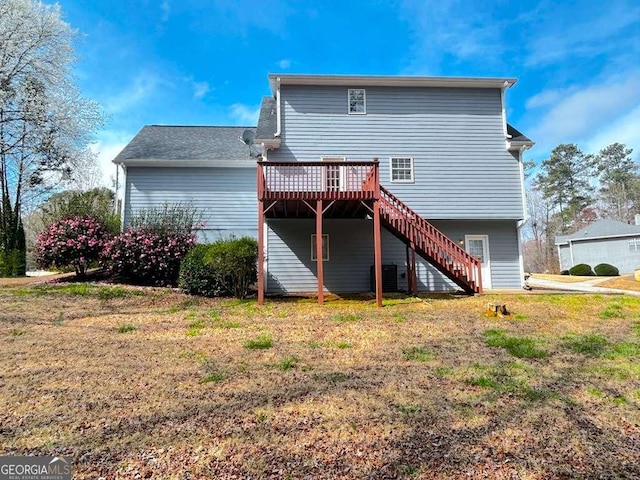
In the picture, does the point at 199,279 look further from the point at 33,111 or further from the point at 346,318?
the point at 33,111

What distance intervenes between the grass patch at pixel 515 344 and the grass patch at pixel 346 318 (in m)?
2.55

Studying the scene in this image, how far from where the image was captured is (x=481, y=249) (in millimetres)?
13094

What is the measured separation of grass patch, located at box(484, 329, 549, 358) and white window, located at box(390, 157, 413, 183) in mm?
7160

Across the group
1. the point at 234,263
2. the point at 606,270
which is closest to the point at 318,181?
the point at 234,263

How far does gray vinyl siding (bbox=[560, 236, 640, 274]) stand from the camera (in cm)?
2620

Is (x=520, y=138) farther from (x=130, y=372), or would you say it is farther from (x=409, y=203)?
(x=130, y=372)

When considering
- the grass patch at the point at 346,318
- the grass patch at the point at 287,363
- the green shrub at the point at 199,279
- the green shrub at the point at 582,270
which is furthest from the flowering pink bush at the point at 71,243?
the green shrub at the point at 582,270

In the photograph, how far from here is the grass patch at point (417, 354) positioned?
214 inches

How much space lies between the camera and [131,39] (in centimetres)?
1362

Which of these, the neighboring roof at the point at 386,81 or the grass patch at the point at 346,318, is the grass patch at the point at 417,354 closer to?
the grass patch at the point at 346,318

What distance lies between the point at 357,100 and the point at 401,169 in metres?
2.95

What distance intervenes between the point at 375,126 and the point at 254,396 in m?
11.0

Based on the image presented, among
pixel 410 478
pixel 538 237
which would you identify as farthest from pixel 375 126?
pixel 538 237

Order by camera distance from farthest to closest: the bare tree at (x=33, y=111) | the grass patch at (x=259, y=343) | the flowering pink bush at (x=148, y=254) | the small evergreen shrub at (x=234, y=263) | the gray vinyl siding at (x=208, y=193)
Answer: the bare tree at (x=33, y=111)
the gray vinyl siding at (x=208, y=193)
the flowering pink bush at (x=148, y=254)
the small evergreen shrub at (x=234, y=263)
the grass patch at (x=259, y=343)
